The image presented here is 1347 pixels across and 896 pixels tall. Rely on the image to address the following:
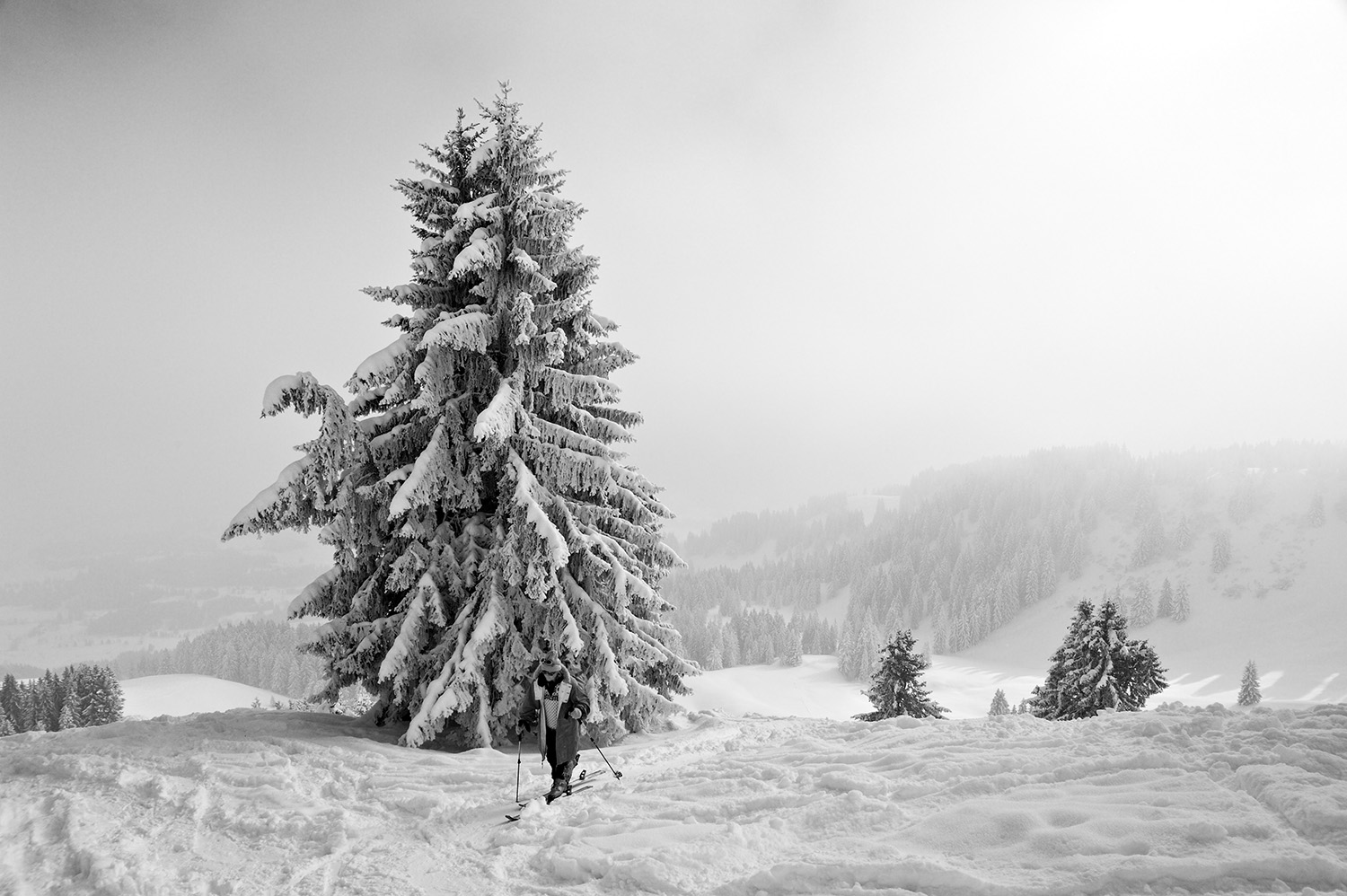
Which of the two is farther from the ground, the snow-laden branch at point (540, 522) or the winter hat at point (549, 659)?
the snow-laden branch at point (540, 522)

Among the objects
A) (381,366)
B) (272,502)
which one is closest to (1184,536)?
(381,366)

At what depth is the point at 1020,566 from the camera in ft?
471

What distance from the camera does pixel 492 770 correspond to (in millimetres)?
8633

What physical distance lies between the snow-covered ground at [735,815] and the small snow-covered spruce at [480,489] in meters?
1.96

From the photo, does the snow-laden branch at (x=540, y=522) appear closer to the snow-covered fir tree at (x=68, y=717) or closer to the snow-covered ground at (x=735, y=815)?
the snow-covered ground at (x=735, y=815)

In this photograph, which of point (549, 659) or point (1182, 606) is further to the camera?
point (1182, 606)

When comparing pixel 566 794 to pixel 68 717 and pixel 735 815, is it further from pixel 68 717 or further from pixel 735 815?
pixel 68 717

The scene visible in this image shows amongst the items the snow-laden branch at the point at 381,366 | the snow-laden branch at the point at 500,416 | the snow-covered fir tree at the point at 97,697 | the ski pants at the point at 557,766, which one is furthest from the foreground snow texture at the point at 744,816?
the snow-covered fir tree at the point at 97,697

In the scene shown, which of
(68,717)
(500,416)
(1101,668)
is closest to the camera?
(500,416)

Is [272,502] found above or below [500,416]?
below

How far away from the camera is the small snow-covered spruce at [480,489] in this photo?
10766 millimetres

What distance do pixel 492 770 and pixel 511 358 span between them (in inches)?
288

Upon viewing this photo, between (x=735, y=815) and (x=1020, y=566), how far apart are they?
16155 centimetres

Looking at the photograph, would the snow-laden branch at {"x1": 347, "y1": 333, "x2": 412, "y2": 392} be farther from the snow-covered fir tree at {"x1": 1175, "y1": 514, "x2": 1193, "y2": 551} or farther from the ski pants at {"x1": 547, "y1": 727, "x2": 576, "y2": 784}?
the snow-covered fir tree at {"x1": 1175, "y1": 514, "x2": 1193, "y2": 551}
